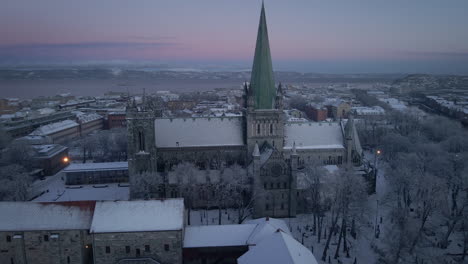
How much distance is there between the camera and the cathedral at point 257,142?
2199 inches

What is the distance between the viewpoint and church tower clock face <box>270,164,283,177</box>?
55.3 metres

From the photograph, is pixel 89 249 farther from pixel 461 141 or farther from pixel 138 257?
pixel 461 141

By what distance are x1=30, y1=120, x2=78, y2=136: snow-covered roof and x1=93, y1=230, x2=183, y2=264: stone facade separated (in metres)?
76.2

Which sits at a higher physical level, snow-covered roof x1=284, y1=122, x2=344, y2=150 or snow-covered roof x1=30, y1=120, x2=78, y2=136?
snow-covered roof x1=284, y1=122, x2=344, y2=150

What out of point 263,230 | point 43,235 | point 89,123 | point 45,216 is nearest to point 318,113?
point 89,123

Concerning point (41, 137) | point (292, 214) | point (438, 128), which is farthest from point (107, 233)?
point (438, 128)

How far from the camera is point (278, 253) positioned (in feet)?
108

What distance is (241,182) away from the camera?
5569 cm

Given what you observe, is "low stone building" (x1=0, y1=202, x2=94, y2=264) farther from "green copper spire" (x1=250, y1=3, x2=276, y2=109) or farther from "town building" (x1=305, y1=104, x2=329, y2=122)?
"town building" (x1=305, y1=104, x2=329, y2=122)

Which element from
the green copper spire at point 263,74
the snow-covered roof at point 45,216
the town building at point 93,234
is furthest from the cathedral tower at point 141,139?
the green copper spire at point 263,74

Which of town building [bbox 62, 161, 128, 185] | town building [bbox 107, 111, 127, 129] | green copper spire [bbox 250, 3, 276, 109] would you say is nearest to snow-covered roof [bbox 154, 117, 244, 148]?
green copper spire [bbox 250, 3, 276, 109]

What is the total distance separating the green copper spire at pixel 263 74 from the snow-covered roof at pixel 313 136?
32.8 ft

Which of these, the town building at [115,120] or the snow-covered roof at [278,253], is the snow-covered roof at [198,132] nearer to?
the snow-covered roof at [278,253]

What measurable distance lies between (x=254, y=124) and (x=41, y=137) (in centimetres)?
6989
